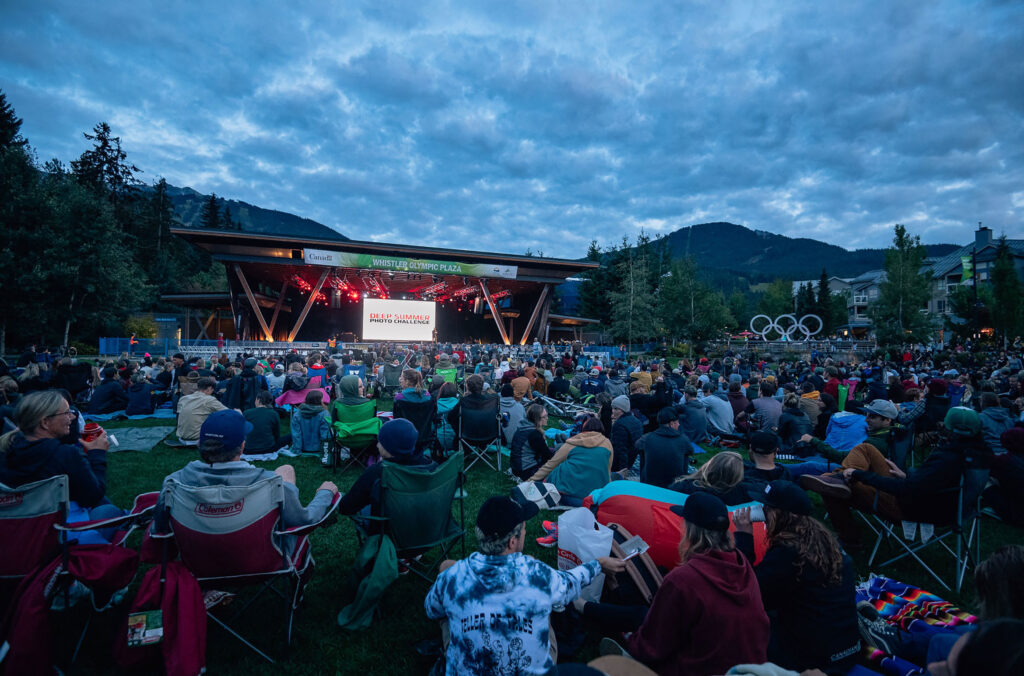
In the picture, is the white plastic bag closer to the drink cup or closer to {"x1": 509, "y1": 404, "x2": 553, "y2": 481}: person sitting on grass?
{"x1": 509, "y1": 404, "x2": 553, "y2": 481}: person sitting on grass

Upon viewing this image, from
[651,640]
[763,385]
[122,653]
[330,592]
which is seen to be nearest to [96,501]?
[122,653]

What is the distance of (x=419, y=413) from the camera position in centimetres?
563

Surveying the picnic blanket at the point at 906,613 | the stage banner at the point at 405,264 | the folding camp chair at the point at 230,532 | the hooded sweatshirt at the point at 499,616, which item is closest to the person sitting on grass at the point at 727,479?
the picnic blanket at the point at 906,613

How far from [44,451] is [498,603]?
8.73 ft

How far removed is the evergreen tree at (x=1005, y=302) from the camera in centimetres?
2531

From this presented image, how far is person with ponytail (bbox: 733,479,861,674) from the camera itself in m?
1.99

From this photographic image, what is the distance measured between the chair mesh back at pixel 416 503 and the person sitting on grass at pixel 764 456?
2328mm

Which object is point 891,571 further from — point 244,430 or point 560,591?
point 244,430

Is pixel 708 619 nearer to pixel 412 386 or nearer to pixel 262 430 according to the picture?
pixel 412 386

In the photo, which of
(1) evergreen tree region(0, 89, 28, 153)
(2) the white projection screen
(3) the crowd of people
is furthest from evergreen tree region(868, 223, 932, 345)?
(1) evergreen tree region(0, 89, 28, 153)

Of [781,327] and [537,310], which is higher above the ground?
[537,310]

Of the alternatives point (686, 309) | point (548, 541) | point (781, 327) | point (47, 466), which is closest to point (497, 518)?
point (548, 541)

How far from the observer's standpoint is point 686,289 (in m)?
31.3

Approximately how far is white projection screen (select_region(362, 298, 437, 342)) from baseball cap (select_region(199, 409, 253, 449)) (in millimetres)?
24990
